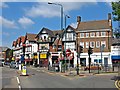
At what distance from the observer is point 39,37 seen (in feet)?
302

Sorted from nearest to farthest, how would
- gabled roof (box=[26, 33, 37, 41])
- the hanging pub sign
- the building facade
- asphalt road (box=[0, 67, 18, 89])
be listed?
asphalt road (box=[0, 67, 18, 89]) → the building facade → the hanging pub sign → gabled roof (box=[26, 33, 37, 41])

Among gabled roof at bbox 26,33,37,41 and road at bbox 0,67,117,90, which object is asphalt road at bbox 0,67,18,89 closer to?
road at bbox 0,67,117,90

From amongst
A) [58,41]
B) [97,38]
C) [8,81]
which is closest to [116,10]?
[8,81]

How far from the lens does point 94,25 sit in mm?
74500

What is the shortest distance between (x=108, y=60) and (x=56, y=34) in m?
25.1

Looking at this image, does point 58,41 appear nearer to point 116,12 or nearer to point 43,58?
point 43,58

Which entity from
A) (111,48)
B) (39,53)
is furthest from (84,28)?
(39,53)

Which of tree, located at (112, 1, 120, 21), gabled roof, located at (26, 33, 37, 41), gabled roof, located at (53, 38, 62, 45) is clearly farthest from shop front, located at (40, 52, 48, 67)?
tree, located at (112, 1, 120, 21)

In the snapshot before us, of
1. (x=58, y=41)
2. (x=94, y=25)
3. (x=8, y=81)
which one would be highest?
(x=94, y=25)

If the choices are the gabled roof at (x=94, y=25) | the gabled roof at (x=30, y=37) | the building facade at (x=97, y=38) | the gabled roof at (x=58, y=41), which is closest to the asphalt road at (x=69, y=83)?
the building facade at (x=97, y=38)

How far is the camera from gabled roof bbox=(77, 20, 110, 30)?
72225mm

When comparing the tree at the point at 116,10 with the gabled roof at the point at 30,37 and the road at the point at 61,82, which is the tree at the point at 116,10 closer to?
the road at the point at 61,82

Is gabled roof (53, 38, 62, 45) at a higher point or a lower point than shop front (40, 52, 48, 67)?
higher

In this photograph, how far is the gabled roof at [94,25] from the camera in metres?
72.2
